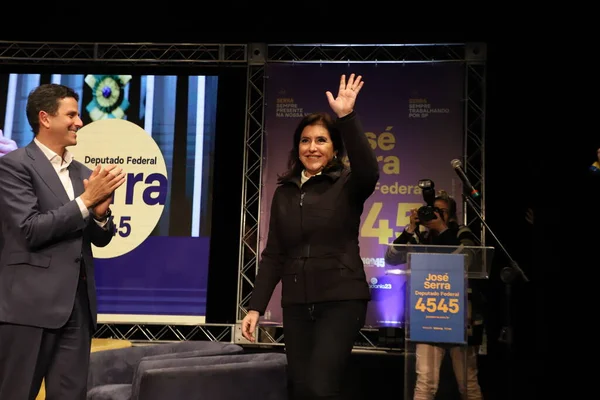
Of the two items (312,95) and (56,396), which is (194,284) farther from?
(56,396)

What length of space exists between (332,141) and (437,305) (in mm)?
1062

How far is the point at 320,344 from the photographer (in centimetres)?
227

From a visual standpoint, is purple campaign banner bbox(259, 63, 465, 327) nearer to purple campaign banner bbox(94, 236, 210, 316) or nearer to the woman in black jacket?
purple campaign banner bbox(94, 236, 210, 316)

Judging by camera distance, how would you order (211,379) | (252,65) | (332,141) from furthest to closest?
(252,65) → (211,379) → (332,141)

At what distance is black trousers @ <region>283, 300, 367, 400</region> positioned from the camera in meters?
2.23

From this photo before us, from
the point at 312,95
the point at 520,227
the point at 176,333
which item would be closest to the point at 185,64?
the point at 312,95

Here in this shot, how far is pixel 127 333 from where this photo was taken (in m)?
5.66

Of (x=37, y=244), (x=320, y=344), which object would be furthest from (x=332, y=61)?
(x=37, y=244)

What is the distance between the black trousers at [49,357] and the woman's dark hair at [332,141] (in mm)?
976

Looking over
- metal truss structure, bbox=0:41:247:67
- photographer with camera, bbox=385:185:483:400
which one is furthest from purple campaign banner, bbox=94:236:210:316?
photographer with camera, bbox=385:185:483:400

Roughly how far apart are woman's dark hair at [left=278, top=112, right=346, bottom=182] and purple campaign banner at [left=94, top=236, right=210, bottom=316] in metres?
3.20

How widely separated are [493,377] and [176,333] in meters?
2.78

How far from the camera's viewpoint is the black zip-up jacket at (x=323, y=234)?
234 centimetres

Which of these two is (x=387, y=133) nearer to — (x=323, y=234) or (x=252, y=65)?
(x=252, y=65)
